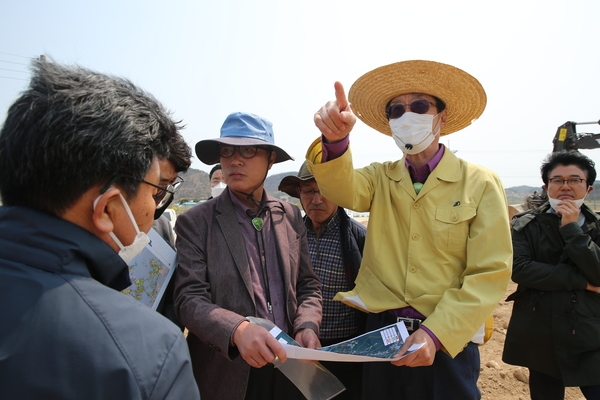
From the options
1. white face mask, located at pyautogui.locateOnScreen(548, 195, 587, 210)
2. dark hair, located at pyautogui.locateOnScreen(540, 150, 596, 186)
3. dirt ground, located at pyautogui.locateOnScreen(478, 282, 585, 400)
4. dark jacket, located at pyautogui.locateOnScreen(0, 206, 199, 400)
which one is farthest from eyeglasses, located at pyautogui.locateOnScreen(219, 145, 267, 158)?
dirt ground, located at pyautogui.locateOnScreen(478, 282, 585, 400)

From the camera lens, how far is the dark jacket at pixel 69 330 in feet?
2.54

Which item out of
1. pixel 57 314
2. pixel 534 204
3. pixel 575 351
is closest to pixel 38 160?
pixel 57 314

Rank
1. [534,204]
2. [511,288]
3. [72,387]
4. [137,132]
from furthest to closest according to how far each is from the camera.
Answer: [534,204], [511,288], [137,132], [72,387]

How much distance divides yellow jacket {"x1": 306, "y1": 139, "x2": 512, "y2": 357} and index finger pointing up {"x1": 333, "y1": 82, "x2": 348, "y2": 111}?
0.75ft

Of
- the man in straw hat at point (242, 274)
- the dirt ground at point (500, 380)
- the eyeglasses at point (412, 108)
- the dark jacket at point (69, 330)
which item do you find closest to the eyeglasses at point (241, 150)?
the man in straw hat at point (242, 274)

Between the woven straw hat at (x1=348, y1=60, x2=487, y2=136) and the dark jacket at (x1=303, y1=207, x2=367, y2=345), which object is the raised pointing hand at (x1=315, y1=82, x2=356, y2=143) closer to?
the woven straw hat at (x1=348, y1=60, x2=487, y2=136)

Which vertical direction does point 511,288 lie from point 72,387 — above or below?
below

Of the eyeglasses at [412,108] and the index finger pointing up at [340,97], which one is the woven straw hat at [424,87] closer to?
the eyeglasses at [412,108]

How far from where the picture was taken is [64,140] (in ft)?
2.94

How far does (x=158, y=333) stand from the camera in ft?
2.98

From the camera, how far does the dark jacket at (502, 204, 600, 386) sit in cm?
269

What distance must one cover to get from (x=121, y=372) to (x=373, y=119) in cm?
216

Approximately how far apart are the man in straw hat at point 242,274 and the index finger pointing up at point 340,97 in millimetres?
581

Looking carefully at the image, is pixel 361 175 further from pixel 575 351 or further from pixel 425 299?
pixel 575 351
